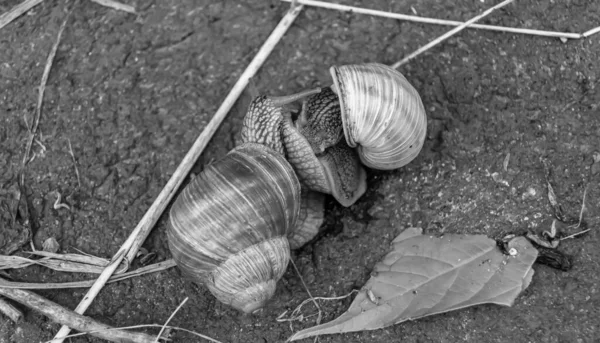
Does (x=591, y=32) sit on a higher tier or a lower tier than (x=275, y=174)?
higher

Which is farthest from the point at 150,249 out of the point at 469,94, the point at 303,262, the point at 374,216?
the point at 469,94

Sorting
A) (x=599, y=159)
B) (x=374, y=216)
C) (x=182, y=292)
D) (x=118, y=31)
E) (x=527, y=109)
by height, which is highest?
(x=118, y=31)

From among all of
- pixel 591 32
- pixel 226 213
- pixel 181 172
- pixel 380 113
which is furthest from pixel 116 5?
pixel 591 32

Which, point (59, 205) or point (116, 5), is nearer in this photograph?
point (59, 205)

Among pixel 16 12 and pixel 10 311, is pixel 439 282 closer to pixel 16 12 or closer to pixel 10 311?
pixel 10 311

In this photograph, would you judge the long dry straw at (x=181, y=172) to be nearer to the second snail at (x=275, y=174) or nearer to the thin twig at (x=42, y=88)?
the second snail at (x=275, y=174)

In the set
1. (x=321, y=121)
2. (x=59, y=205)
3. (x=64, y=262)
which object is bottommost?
(x=64, y=262)

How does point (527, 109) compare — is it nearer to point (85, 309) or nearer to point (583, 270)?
point (583, 270)
